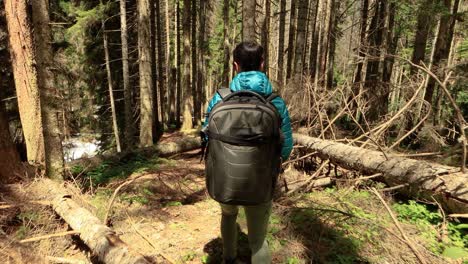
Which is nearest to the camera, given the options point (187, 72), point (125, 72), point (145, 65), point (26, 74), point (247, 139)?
point (247, 139)

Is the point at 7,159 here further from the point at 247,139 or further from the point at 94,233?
the point at 247,139

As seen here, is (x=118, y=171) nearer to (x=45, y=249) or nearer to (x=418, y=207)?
(x=45, y=249)

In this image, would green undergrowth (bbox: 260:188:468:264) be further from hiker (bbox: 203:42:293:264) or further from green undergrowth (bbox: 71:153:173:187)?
green undergrowth (bbox: 71:153:173:187)

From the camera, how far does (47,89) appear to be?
205 inches

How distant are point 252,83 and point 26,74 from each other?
466 cm

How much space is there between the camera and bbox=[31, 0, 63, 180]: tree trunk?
4.99m

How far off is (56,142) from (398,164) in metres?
5.63

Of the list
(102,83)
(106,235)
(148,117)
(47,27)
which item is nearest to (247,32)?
(47,27)

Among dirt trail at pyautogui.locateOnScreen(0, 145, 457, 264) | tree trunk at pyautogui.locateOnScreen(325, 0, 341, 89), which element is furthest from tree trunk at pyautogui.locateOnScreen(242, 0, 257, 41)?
tree trunk at pyautogui.locateOnScreen(325, 0, 341, 89)

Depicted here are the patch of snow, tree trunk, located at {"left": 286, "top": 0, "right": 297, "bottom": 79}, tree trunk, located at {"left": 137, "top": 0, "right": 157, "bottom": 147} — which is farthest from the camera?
tree trunk, located at {"left": 286, "top": 0, "right": 297, "bottom": 79}

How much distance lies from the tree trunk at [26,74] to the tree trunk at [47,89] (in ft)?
0.66

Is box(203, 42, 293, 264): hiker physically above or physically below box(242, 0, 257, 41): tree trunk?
below

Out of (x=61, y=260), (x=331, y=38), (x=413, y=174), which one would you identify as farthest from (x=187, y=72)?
(x=61, y=260)

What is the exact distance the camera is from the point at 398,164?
487 centimetres
